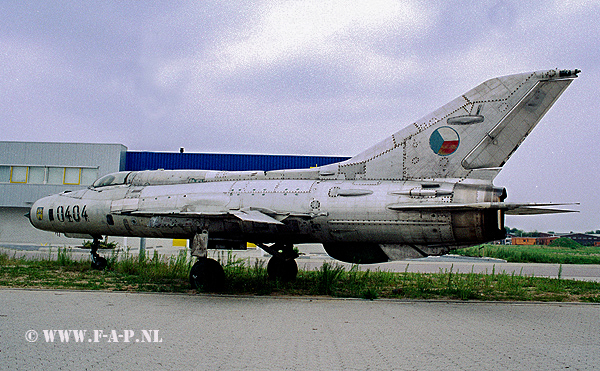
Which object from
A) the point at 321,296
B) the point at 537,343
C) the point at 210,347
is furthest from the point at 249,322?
the point at 537,343

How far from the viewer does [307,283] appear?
Result: 10492 mm

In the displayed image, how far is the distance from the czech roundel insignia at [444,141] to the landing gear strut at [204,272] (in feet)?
17.1

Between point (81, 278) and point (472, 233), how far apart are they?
9.22 metres

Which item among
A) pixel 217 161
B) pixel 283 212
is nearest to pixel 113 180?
pixel 283 212

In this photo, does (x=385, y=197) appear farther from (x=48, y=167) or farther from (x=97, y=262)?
(x=48, y=167)

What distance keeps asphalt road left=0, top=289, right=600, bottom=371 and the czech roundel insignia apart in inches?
118

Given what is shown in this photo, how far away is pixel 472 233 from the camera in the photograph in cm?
772

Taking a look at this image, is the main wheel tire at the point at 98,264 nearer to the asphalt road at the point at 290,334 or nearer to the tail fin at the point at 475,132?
the asphalt road at the point at 290,334

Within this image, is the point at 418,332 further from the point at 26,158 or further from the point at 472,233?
the point at 26,158

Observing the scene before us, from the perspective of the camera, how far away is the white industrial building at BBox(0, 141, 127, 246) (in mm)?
24156

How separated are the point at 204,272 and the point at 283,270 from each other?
2.29m

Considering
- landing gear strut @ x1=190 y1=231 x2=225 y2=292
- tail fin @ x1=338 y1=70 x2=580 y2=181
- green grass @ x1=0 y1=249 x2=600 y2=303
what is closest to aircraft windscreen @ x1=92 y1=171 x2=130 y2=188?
green grass @ x1=0 y1=249 x2=600 y2=303

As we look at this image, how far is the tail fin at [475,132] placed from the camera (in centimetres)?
785

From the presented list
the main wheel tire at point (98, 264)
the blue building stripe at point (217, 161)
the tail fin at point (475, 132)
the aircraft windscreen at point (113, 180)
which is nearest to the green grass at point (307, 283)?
the main wheel tire at point (98, 264)
